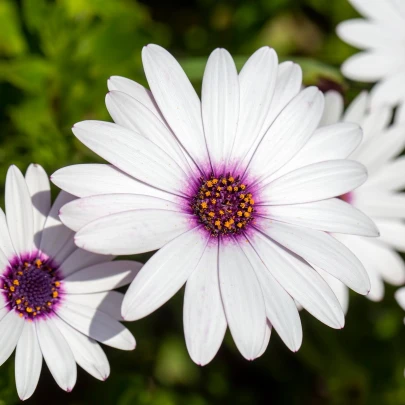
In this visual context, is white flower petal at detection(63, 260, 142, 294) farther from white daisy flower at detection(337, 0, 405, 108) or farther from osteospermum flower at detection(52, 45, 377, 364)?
white daisy flower at detection(337, 0, 405, 108)

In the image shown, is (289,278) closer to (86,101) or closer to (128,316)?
(128,316)

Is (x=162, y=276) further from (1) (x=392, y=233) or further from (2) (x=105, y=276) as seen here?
(1) (x=392, y=233)

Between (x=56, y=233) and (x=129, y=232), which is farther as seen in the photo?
(x=56, y=233)

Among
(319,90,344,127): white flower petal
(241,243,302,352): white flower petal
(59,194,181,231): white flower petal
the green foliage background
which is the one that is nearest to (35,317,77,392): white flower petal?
(59,194,181,231): white flower petal

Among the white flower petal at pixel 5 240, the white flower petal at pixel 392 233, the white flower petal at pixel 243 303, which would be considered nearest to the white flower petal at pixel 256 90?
the white flower petal at pixel 243 303

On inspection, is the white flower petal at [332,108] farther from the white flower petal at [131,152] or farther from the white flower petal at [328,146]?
the white flower petal at [131,152]

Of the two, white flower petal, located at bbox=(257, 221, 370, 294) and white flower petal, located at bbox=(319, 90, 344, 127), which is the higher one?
white flower petal, located at bbox=(319, 90, 344, 127)

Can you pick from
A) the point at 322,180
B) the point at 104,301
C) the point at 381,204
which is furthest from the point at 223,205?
the point at 381,204

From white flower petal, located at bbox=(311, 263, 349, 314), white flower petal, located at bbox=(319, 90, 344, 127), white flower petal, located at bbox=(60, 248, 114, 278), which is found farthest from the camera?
white flower petal, located at bbox=(319, 90, 344, 127)
